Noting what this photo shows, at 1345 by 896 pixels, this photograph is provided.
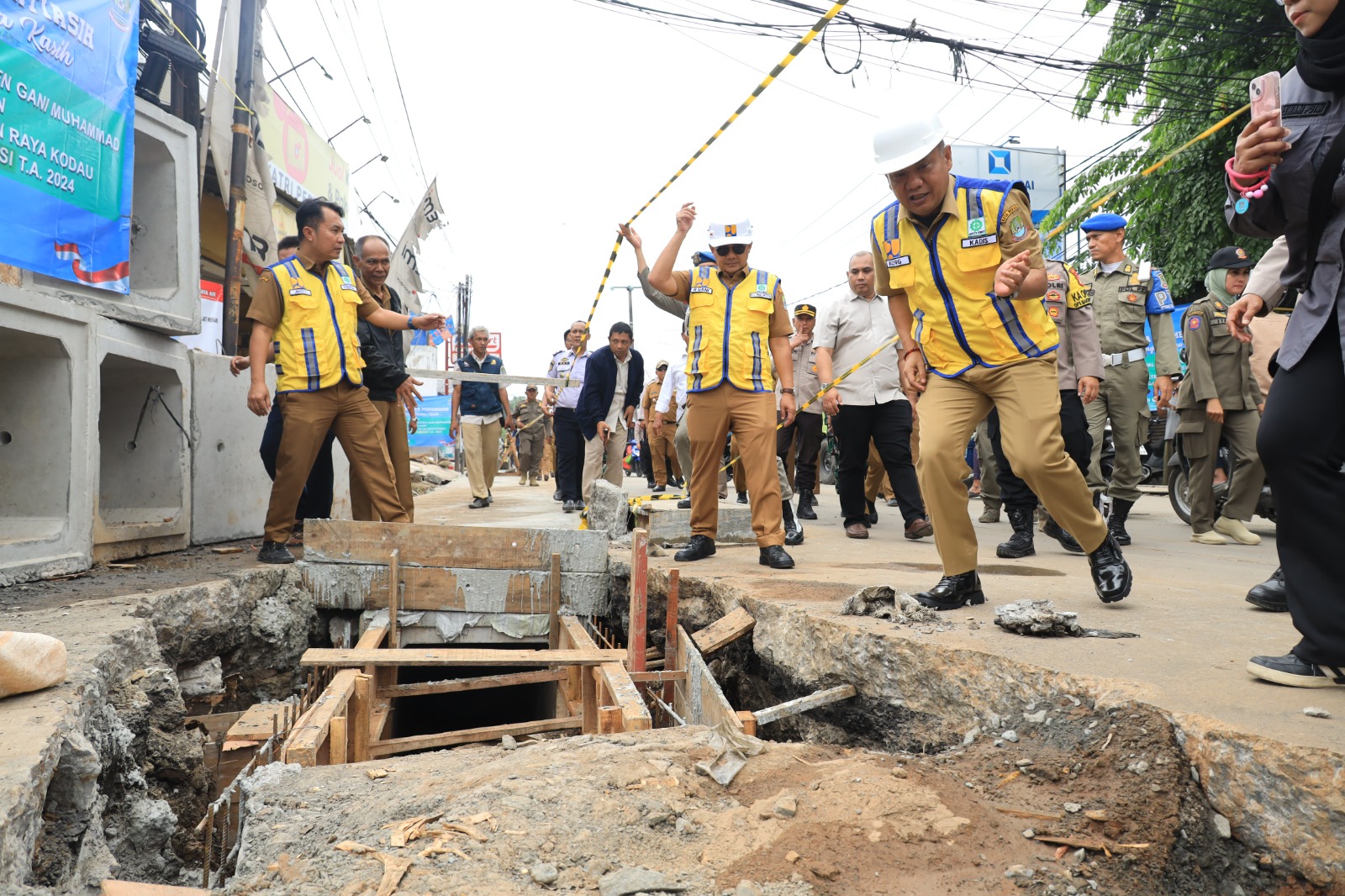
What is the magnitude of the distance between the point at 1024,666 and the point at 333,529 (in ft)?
11.7

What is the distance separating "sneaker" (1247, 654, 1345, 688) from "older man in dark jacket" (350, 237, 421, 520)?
4.50 meters

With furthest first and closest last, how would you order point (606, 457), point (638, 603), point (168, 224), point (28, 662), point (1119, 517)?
1. point (606, 457)
2. point (1119, 517)
3. point (168, 224)
4. point (638, 603)
5. point (28, 662)

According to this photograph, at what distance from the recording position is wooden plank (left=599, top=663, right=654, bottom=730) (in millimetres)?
2881

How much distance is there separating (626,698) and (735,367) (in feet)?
6.56

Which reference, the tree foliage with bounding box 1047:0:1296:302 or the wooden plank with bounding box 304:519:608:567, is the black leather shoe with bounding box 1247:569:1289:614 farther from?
the tree foliage with bounding box 1047:0:1296:302

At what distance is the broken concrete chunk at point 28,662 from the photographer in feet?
7.46

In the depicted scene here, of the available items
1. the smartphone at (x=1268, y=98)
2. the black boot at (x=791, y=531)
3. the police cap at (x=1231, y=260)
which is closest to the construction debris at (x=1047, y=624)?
the smartphone at (x=1268, y=98)

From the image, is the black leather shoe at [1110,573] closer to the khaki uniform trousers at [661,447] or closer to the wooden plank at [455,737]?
the wooden plank at [455,737]

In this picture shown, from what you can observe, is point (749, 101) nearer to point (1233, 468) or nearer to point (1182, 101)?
point (1233, 468)

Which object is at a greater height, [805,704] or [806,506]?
[806,506]

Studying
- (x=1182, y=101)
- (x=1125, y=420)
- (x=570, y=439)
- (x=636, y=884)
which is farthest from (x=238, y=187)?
(x=1182, y=101)

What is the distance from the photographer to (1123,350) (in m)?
5.72

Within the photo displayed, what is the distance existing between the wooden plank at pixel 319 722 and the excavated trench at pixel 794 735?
0.46 metres

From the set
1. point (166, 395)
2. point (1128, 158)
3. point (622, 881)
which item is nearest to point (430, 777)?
point (622, 881)
